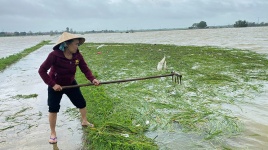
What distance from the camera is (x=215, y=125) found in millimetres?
5074

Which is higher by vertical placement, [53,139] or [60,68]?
[60,68]

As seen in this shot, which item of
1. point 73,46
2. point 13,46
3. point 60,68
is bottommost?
point 13,46

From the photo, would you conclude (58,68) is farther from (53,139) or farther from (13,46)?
(13,46)

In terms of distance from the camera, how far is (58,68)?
4402 millimetres

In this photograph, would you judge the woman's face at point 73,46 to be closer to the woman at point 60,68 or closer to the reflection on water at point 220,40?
the woman at point 60,68

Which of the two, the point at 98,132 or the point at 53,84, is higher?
the point at 53,84

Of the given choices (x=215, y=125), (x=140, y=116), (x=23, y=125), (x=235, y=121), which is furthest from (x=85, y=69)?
(x=235, y=121)

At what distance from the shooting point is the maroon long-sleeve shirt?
14.0ft

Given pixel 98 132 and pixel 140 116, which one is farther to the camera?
pixel 140 116

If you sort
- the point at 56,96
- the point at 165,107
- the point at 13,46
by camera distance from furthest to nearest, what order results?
the point at 13,46
the point at 165,107
the point at 56,96

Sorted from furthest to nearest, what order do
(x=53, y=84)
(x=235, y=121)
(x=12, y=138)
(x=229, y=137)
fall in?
(x=235, y=121) → (x=12, y=138) → (x=229, y=137) → (x=53, y=84)

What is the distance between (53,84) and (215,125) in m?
→ 3.18

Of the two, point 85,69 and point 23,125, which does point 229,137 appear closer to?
point 85,69

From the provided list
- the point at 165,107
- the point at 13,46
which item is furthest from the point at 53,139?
the point at 13,46
